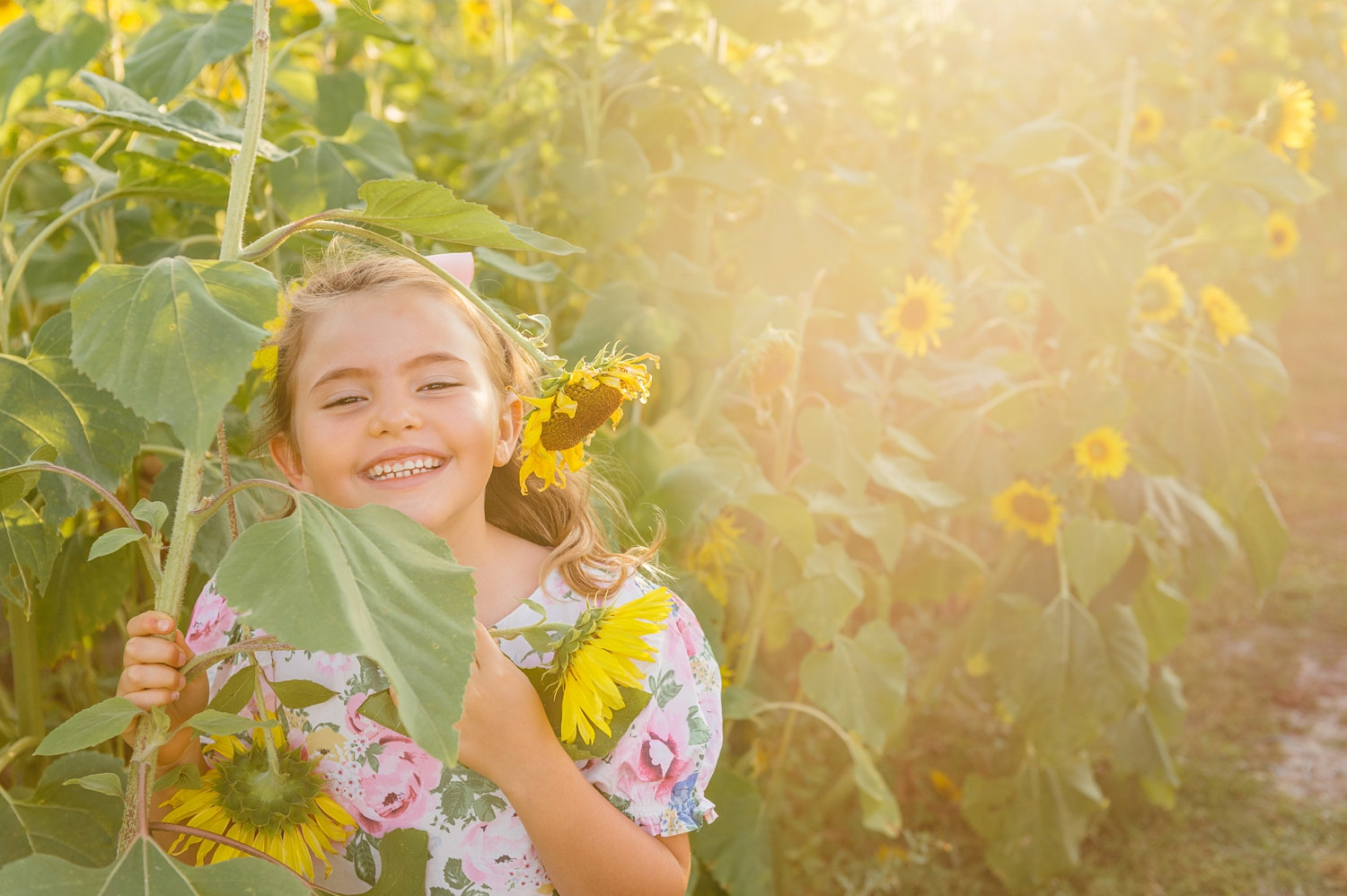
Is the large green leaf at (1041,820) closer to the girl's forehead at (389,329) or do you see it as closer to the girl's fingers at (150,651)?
the girl's forehead at (389,329)

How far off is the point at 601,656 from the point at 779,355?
71 cm

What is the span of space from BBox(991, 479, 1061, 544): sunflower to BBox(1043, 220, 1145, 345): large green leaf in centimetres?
30

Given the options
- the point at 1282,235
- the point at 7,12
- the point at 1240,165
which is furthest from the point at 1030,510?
the point at 7,12

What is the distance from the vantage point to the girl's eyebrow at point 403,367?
2.87 ft

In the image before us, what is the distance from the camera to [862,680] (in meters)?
1.61

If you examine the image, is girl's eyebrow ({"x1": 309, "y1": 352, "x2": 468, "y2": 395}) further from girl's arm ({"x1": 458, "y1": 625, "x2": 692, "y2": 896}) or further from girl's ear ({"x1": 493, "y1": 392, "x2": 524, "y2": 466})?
girl's arm ({"x1": 458, "y1": 625, "x2": 692, "y2": 896})

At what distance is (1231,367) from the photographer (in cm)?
189

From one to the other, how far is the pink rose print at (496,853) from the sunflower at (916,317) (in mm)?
1143

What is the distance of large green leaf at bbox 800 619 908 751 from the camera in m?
1.57

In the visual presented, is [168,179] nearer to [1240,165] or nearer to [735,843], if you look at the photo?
[735,843]

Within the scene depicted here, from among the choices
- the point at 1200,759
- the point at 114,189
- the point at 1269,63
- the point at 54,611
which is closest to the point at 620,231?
the point at 114,189

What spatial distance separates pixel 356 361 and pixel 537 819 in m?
0.38

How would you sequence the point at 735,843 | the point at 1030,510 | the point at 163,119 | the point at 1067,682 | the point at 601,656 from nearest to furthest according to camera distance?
1. the point at 601,656
2. the point at 163,119
3. the point at 735,843
4. the point at 1067,682
5. the point at 1030,510

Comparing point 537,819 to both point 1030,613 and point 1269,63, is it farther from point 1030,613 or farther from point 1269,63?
point 1269,63
